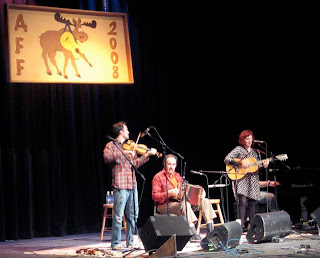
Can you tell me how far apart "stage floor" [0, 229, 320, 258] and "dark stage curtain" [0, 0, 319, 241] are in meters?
0.76

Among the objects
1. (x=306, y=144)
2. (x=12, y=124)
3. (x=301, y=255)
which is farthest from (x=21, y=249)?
(x=306, y=144)

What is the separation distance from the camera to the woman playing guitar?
25.8ft

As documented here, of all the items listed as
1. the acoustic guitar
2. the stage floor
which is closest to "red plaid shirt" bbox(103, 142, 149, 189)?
the stage floor

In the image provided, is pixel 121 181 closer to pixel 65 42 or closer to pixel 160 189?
pixel 160 189

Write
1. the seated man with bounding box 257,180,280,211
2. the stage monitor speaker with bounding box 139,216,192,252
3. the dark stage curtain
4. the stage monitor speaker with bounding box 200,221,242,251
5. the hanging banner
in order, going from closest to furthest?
1. the stage monitor speaker with bounding box 139,216,192,252
2. the stage monitor speaker with bounding box 200,221,242,251
3. the hanging banner
4. the dark stage curtain
5. the seated man with bounding box 257,180,280,211

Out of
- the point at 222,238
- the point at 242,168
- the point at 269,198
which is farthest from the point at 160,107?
the point at 222,238

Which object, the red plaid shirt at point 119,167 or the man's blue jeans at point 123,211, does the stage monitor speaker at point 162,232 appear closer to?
the man's blue jeans at point 123,211

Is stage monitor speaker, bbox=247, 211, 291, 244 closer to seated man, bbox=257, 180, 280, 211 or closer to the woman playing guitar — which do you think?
the woman playing guitar

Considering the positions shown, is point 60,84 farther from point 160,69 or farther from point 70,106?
point 160,69

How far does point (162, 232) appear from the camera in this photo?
578cm

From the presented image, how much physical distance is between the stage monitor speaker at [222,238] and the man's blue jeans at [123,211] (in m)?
0.97

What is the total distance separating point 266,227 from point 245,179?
1373mm

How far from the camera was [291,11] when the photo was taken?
942 centimetres

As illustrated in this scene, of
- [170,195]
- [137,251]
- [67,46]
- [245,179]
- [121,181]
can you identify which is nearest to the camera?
[137,251]
